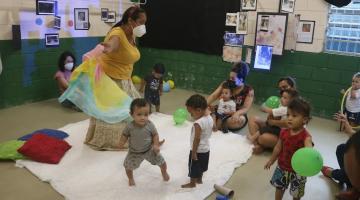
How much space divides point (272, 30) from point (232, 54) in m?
0.84

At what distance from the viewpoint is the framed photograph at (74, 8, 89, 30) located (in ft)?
17.7

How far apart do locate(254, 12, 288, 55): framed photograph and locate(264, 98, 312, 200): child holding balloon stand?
2781 mm

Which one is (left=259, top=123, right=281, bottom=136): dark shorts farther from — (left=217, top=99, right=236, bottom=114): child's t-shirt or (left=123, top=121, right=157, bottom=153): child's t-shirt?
(left=123, top=121, right=157, bottom=153): child's t-shirt

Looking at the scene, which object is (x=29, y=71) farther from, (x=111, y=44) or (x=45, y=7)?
(x=111, y=44)

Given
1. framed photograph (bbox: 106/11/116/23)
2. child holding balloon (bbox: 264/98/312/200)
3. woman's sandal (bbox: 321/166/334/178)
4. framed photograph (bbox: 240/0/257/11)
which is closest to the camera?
child holding balloon (bbox: 264/98/312/200)

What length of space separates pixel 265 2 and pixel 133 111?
351 cm

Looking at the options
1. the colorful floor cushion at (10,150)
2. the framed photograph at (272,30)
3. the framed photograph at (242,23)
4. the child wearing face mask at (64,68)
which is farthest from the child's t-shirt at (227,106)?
the child wearing face mask at (64,68)

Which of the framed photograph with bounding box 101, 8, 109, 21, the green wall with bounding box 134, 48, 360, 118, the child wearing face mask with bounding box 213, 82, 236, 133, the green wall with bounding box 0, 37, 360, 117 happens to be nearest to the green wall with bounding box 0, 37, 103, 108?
the green wall with bounding box 0, 37, 360, 117

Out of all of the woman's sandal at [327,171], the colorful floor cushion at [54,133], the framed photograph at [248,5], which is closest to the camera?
the woman's sandal at [327,171]

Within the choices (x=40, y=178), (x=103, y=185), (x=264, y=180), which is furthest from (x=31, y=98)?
(x=264, y=180)

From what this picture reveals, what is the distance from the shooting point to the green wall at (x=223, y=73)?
4680 millimetres

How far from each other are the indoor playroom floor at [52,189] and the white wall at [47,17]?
1061mm

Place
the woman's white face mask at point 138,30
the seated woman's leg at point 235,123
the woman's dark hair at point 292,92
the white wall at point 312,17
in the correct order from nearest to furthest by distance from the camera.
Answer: the woman's dark hair at point 292,92 → the woman's white face mask at point 138,30 → the seated woman's leg at point 235,123 → the white wall at point 312,17

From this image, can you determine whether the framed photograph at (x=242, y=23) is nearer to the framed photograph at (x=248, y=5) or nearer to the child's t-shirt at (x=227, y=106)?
the framed photograph at (x=248, y=5)
